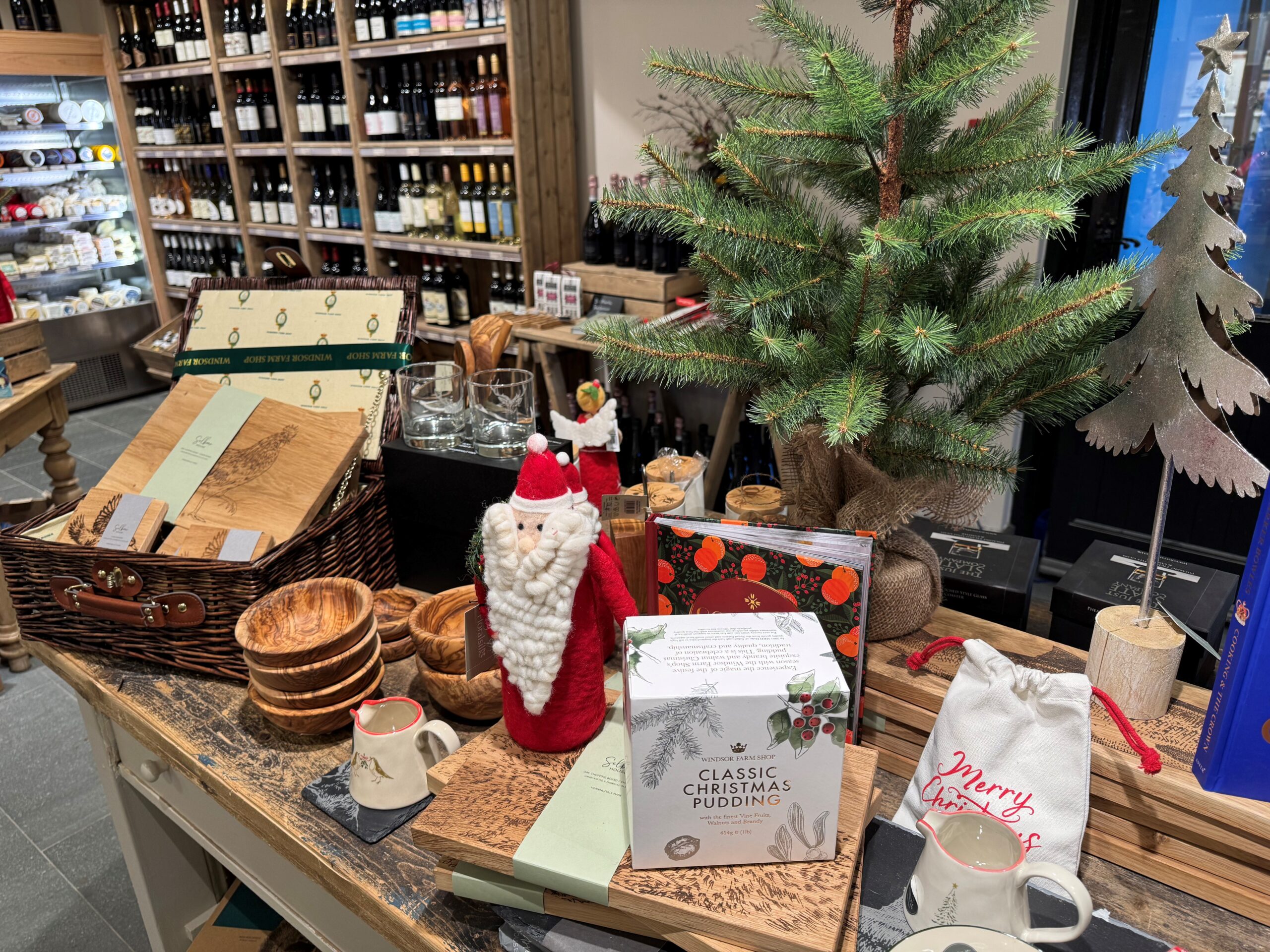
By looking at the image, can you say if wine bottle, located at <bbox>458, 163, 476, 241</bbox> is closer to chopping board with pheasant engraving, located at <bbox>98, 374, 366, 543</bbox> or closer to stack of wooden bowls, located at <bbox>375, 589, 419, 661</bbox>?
chopping board with pheasant engraving, located at <bbox>98, 374, 366, 543</bbox>

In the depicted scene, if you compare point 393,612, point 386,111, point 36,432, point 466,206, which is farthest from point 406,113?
point 393,612

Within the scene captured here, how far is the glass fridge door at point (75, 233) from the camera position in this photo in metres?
4.78

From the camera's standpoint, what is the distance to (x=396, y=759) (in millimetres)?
957

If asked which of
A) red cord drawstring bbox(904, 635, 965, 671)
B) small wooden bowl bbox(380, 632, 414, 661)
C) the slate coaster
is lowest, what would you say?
the slate coaster

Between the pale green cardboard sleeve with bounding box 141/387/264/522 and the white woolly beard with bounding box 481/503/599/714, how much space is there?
2.28 ft

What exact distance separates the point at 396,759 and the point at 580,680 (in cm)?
23

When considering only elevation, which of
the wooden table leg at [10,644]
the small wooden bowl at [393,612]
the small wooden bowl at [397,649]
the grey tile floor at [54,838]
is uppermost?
the small wooden bowl at [393,612]

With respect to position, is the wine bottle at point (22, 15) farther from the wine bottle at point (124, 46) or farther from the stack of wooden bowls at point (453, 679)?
the stack of wooden bowls at point (453, 679)

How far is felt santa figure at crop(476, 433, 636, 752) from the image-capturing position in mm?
852

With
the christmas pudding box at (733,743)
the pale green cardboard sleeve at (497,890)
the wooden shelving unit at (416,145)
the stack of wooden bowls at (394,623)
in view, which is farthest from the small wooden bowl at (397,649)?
the wooden shelving unit at (416,145)

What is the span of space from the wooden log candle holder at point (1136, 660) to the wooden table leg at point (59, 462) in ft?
10.8

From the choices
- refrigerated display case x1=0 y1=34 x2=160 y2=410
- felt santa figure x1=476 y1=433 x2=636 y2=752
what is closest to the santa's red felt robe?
felt santa figure x1=476 y1=433 x2=636 y2=752

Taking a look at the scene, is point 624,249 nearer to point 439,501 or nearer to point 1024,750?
point 439,501

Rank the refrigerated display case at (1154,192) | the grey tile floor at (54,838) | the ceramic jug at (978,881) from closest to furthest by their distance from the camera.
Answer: the ceramic jug at (978,881) < the grey tile floor at (54,838) < the refrigerated display case at (1154,192)
